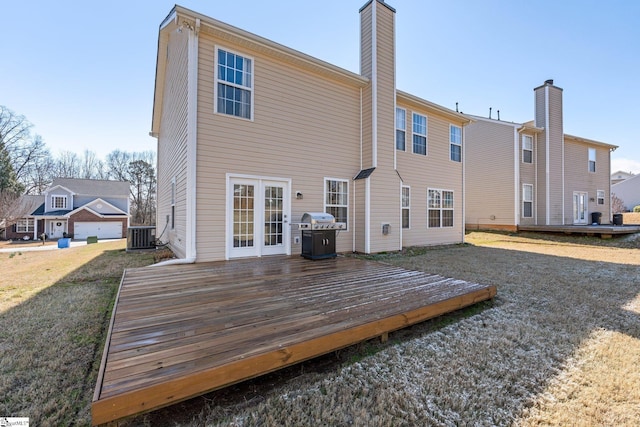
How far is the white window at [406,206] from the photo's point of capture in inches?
361

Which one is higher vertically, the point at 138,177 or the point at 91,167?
the point at 91,167

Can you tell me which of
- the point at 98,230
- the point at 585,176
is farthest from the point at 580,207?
the point at 98,230

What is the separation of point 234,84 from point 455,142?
340 inches

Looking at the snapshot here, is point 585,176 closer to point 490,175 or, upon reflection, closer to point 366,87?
point 490,175

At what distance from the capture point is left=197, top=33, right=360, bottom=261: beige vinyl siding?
5.64 meters

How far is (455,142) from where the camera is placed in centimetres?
1055

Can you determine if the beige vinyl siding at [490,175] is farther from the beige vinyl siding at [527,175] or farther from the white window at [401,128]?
the white window at [401,128]

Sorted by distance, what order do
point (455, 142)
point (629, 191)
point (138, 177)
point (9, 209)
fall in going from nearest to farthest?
point (455, 142) → point (9, 209) → point (629, 191) → point (138, 177)

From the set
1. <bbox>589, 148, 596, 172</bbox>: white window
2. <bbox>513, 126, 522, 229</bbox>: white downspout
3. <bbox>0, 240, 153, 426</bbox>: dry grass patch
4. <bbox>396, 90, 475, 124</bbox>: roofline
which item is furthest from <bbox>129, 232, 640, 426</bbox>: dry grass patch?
<bbox>589, 148, 596, 172</bbox>: white window

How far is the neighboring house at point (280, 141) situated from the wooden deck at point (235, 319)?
1.62m

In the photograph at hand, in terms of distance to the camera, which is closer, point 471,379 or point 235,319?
point 471,379

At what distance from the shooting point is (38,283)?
489 cm

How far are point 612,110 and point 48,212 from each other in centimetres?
4416

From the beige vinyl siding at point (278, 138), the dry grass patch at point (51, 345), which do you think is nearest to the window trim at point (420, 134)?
the beige vinyl siding at point (278, 138)
